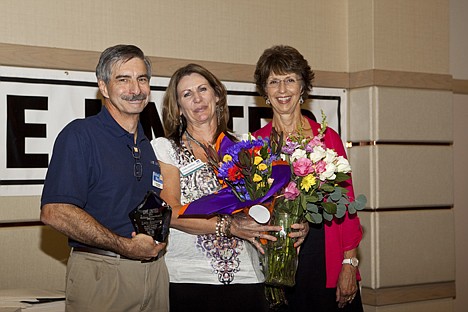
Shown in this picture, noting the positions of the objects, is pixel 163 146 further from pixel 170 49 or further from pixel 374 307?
pixel 374 307

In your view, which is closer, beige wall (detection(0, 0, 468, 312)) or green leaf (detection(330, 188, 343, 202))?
green leaf (detection(330, 188, 343, 202))

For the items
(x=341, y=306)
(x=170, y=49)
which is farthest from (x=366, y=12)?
(x=341, y=306)

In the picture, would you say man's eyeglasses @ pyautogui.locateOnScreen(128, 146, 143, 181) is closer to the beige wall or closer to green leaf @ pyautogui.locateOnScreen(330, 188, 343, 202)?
green leaf @ pyautogui.locateOnScreen(330, 188, 343, 202)

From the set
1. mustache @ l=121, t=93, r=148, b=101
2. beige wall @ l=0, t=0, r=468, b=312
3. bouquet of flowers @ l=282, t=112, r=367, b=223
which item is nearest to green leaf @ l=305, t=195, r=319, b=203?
bouquet of flowers @ l=282, t=112, r=367, b=223

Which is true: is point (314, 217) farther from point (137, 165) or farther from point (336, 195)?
point (137, 165)

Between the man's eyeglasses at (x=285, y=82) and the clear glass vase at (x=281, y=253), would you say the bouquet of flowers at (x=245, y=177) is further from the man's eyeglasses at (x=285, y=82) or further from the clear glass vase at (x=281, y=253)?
the man's eyeglasses at (x=285, y=82)

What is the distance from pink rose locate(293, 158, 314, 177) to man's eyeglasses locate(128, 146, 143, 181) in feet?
2.02

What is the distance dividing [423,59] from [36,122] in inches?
108

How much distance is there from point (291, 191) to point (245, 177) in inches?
7.3

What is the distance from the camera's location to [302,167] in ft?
9.27

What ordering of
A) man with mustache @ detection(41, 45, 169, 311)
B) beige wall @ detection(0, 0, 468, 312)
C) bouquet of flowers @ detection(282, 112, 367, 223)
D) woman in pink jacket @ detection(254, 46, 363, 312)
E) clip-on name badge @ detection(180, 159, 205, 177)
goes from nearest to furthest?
man with mustache @ detection(41, 45, 169, 311) < bouquet of flowers @ detection(282, 112, 367, 223) < clip-on name badge @ detection(180, 159, 205, 177) < woman in pink jacket @ detection(254, 46, 363, 312) < beige wall @ detection(0, 0, 468, 312)

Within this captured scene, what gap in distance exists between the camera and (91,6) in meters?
4.18

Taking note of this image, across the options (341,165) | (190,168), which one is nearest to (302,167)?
(341,165)

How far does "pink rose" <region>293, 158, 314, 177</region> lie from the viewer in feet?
9.27
